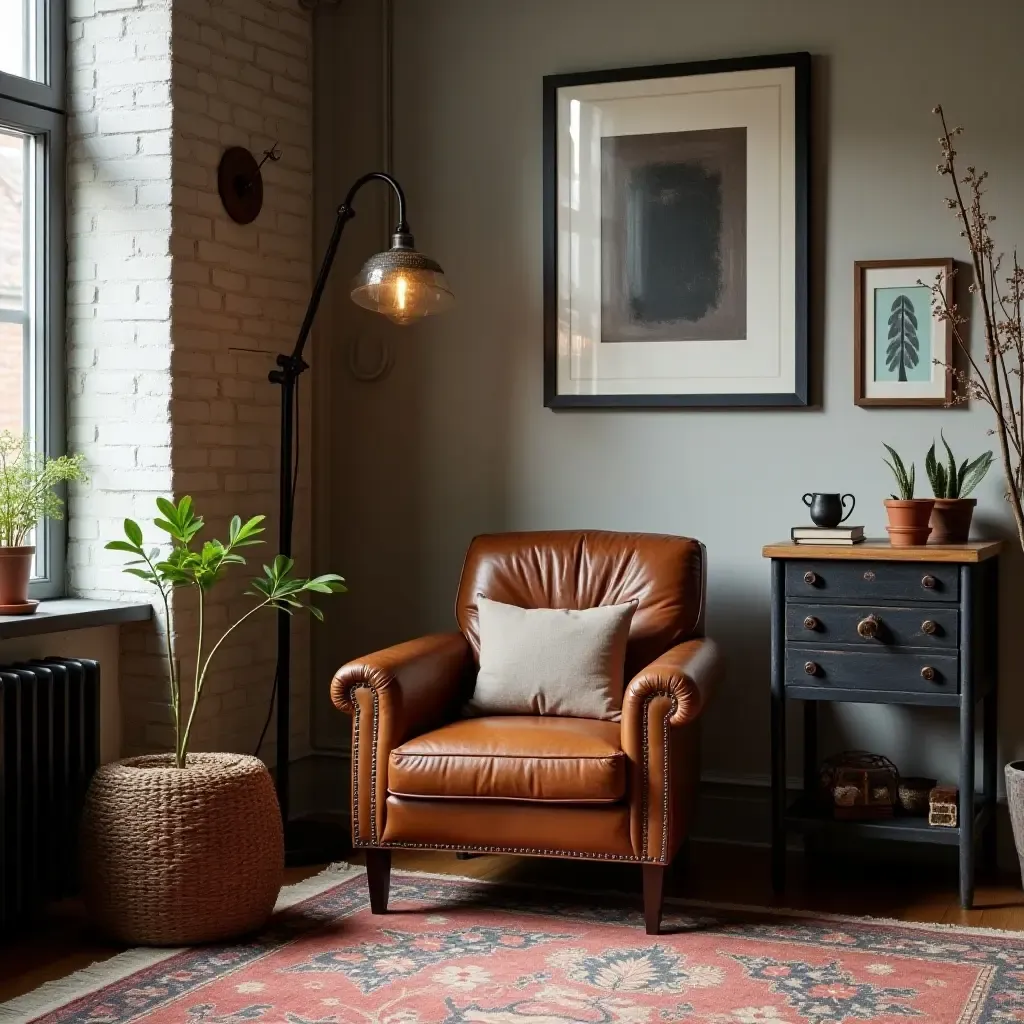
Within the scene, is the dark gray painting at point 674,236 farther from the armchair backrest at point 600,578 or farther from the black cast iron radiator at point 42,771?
the black cast iron radiator at point 42,771

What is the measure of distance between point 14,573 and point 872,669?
2.12 m

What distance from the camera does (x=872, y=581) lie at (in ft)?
11.4

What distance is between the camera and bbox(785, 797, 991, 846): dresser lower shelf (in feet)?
11.4

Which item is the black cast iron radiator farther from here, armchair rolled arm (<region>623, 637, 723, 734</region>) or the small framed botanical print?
the small framed botanical print

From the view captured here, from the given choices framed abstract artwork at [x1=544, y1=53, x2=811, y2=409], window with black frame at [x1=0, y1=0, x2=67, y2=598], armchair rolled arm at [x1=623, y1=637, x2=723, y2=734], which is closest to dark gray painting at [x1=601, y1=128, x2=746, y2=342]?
framed abstract artwork at [x1=544, y1=53, x2=811, y2=409]

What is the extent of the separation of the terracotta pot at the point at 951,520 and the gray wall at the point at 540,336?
0.26 metres

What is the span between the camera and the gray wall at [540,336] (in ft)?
12.5

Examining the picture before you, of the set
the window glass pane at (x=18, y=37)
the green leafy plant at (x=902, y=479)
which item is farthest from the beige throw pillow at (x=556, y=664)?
the window glass pane at (x=18, y=37)

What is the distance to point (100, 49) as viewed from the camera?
3779 mm

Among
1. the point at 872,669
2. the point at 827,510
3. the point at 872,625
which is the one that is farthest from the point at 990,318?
the point at 872,669

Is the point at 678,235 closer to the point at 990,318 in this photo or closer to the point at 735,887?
the point at 990,318

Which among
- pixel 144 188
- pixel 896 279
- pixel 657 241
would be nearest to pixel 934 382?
pixel 896 279

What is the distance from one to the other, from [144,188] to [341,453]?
1092 mm

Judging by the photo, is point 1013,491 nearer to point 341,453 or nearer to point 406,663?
point 406,663
